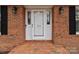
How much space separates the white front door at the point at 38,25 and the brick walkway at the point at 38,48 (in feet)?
3.38

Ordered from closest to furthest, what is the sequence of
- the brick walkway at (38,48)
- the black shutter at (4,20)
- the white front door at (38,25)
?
the brick walkway at (38,48), the black shutter at (4,20), the white front door at (38,25)

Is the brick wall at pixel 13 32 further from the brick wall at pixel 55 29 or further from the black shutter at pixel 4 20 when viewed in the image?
the black shutter at pixel 4 20

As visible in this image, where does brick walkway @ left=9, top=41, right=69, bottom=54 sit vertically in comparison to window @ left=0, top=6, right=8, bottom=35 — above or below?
below

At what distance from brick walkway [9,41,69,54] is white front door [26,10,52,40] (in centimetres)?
103

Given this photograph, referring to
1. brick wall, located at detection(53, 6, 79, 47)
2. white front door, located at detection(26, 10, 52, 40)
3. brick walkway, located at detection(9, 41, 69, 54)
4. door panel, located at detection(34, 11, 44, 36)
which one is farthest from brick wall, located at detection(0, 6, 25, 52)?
brick wall, located at detection(53, 6, 79, 47)

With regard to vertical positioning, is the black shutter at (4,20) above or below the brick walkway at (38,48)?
above

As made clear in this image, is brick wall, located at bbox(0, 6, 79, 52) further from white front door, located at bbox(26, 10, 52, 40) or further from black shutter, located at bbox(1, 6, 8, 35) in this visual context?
white front door, located at bbox(26, 10, 52, 40)

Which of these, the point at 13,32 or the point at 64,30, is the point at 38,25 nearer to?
the point at 13,32

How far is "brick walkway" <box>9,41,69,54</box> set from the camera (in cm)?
1719

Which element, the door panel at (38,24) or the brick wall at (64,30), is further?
the door panel at (38,24)

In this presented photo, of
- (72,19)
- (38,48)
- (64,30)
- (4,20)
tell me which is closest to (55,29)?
(64,30)

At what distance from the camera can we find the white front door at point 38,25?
2138cm

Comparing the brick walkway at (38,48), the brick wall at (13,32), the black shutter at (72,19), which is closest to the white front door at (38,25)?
the brick walkway at (38,48)

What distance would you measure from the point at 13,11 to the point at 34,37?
3.12 metres
